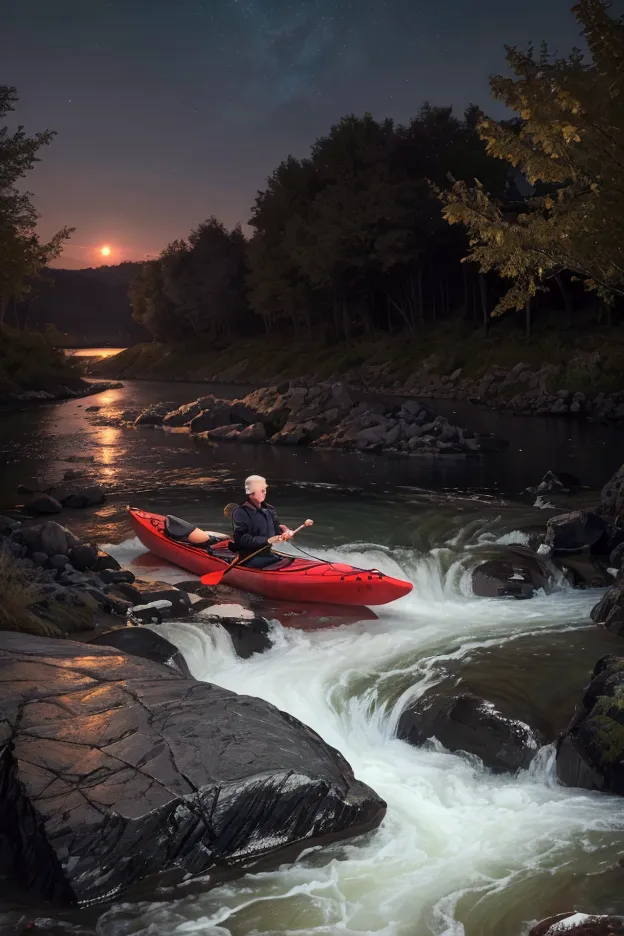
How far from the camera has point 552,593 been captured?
12023 millimetres

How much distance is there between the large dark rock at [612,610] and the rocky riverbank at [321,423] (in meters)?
14.3

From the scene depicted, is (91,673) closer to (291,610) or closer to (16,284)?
(291,610)

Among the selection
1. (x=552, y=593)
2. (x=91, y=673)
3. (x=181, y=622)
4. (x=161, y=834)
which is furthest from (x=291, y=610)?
(x=161, y=834)

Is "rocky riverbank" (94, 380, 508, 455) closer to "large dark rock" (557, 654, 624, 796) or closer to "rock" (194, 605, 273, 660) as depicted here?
"rock" (194, 605, 273, 660)

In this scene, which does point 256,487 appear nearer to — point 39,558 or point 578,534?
point 39,558

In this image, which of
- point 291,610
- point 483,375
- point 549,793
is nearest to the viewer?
point 549,793

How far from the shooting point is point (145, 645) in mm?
8844

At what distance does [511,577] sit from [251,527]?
3.82 m

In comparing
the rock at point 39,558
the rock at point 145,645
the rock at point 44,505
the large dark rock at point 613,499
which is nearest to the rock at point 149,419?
the rock at point 44,505

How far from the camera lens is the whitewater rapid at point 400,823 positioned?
5.27m

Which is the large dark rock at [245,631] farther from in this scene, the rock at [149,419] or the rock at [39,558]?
the rock at [149,419]

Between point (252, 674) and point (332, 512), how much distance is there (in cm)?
844

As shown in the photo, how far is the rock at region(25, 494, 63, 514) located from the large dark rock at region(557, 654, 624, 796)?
13099 mm

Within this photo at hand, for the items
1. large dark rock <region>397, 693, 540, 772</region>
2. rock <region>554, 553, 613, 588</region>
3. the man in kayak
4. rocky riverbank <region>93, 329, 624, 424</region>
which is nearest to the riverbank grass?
rocky riverbank <region>93, 329, 624, 424</region>
